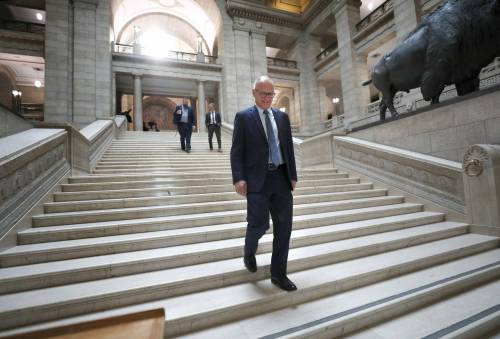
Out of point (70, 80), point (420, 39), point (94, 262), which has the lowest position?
point (94, 262)

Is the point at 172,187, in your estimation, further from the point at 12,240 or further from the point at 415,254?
the point at 415,254

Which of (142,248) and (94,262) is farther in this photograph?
(142,248)

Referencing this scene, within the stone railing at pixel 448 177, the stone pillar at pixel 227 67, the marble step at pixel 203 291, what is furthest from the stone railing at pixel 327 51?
the marble step at pixel 203 291

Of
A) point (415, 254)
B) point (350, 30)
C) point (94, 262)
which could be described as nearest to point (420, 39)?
point (415, 254)

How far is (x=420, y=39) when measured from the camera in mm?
5398

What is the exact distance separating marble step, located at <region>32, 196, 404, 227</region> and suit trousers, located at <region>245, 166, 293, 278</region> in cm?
182

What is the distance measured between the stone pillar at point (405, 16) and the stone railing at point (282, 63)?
7997 mm

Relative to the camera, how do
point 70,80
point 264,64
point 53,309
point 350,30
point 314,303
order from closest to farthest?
point 53,309, point 314,303, point 70,80, point 350,30, point 264,64

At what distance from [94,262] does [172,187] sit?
2.12 metres

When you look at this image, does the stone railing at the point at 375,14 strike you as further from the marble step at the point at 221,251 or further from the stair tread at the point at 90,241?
the stair tread at the point at 90,241

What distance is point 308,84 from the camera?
19.5 m

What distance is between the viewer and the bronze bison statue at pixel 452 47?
4629 millimetres

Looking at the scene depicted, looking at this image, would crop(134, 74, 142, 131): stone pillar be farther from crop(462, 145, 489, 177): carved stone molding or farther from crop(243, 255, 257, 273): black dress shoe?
crop(462, 145, 489, 177): carved stone molding

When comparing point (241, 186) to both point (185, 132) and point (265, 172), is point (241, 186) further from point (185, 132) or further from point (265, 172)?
point (185, 132)
